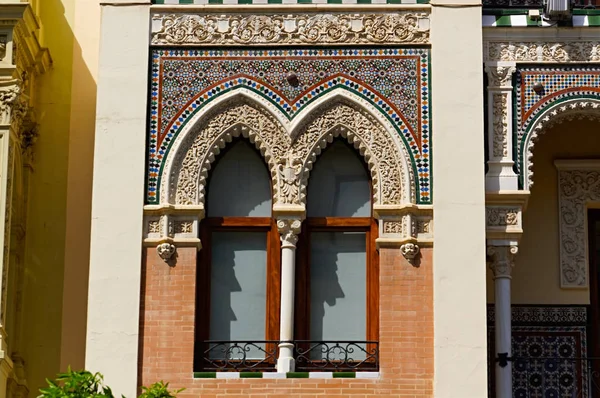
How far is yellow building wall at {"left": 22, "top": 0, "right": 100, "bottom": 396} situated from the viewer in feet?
57.8

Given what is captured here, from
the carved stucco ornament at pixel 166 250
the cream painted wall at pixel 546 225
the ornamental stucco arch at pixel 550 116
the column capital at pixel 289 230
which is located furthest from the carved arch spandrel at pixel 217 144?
the cream painted wall at pixel 546 225

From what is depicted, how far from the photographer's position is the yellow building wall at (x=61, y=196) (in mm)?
17609

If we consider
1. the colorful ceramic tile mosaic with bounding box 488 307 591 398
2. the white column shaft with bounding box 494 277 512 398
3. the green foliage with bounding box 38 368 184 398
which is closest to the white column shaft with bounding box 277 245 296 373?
the green foliage with bounding box 38 368 184 398

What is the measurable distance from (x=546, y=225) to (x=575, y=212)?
1.10 feet

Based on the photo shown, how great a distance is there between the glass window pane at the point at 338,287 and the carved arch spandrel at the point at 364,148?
0.48 meters

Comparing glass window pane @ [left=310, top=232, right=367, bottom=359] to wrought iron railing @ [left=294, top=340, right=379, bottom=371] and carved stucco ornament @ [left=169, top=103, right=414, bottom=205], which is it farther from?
carved stucco ornament @ [left=169, top=103, right=414, bottom=205]

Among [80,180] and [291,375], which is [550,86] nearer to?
[291,375]

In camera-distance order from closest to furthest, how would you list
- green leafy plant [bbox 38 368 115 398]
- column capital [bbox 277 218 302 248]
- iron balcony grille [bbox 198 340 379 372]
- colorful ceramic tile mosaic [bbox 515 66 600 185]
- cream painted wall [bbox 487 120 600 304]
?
green leafy plant [bbox 38 368 115 398], iron balcony grille [bbox 198 340 379 372], column capital [bbox 277 218 302 248], colorful ceramic tile mosaic [bbox 515 66 600 185], cream painted wall [bbox 487 120 600 304]

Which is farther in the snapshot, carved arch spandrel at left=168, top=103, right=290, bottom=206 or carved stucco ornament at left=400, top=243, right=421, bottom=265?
carved arch spandrel at left=168, top=103, right=290, bottom=206

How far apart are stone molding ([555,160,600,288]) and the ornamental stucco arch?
3.68ft

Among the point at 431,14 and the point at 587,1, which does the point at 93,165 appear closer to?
the point at 431,14

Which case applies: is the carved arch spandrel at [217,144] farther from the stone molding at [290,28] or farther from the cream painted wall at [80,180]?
the cream painted wall at [80,180]

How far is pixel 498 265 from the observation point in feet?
55.2

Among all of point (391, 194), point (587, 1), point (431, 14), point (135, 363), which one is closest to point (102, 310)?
point (135, 363)
